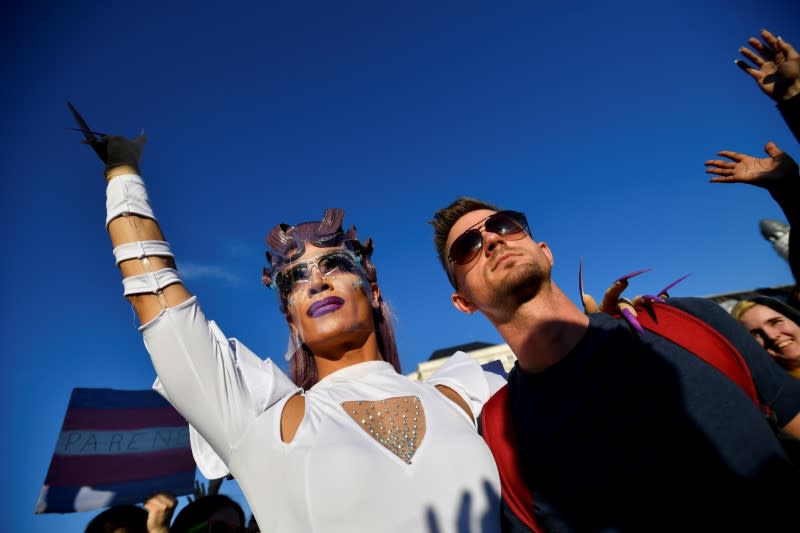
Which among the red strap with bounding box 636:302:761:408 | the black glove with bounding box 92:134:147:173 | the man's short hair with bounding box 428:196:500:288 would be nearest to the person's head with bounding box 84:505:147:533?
the black glove with bounding box 92:134:147:173

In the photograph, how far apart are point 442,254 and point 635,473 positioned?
2022 millimetres

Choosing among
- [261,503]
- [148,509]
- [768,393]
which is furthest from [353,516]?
[148,509]

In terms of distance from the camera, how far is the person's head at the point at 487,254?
7.98 feet

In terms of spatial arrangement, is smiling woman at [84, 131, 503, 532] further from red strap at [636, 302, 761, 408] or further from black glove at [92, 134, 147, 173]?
red strap at [636, 302, 761, 408]

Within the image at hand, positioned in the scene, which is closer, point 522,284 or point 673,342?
point 673,342

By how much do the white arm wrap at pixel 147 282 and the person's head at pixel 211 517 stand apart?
9.02ft

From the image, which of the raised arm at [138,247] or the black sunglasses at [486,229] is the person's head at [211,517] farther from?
the black sunglasses at [486,229]

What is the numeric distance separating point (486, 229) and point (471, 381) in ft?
3.73

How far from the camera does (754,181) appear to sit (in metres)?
2.26

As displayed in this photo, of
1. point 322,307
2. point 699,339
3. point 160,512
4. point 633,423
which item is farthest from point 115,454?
point 699,339

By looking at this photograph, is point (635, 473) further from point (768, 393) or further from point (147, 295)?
point (147, 295)

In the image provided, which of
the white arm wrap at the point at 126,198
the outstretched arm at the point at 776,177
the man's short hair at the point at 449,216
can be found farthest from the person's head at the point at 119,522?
the outstretched arm at the point at 776,177

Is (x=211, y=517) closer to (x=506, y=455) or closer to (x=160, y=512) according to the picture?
(x=160, y=512)

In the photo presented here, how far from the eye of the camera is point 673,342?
195 centimetres
